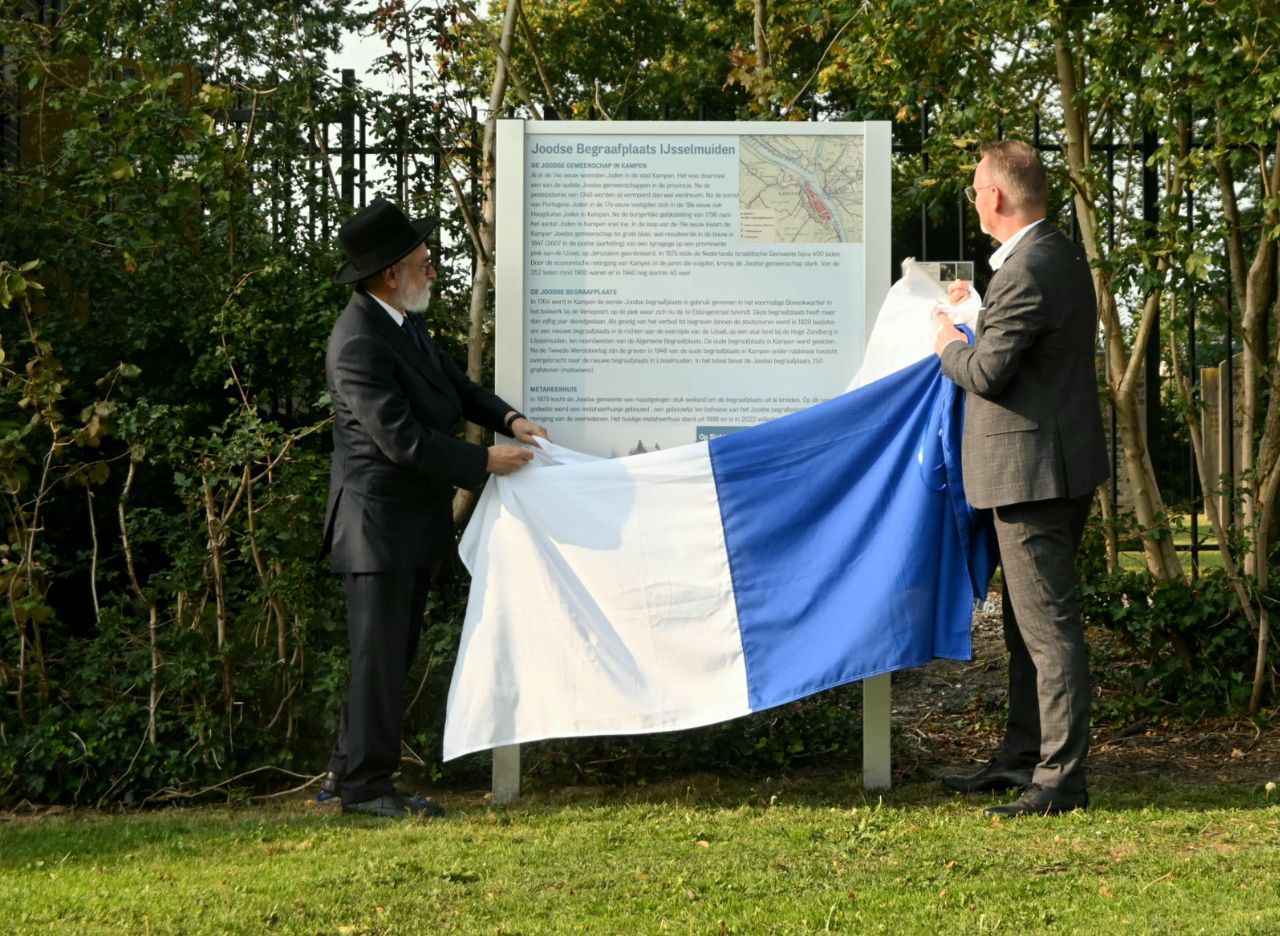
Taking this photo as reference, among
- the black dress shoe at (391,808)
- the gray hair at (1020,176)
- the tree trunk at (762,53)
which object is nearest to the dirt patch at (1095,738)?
the black dress shoe at (391,808)

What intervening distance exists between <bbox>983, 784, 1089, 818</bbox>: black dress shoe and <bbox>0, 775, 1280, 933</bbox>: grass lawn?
0.26 ft

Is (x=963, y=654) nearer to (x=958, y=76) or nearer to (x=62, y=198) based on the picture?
(x=958, y=76)

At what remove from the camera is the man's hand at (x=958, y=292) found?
5.30 meters

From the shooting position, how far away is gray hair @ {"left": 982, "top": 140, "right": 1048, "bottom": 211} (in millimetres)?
5047

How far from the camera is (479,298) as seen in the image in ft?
22.8

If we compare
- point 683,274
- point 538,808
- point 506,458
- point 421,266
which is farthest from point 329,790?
point 683,274

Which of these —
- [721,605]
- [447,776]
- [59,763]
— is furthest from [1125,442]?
[59,763]

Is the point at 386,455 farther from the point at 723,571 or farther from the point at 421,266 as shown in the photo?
the point at 723,571

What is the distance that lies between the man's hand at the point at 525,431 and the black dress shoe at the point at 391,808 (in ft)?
4.51

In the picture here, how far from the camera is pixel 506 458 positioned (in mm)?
5297

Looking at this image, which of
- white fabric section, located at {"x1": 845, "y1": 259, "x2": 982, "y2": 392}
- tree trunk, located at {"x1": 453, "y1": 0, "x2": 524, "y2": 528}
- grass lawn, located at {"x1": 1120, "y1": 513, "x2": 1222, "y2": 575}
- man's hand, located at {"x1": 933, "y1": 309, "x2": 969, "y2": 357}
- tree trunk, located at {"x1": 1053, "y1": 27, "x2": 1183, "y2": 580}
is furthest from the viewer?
grass lawn, located at {"x1": 1120, "y1": 513, "x2": 1222, "y2": 575}

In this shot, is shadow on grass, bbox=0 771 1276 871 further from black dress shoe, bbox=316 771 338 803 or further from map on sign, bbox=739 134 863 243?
map on sign, bbox=739 134 863 243

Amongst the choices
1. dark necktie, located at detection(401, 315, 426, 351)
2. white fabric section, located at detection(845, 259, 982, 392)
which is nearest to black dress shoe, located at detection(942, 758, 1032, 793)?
white fabric section, located at detection(845, 259, 982, 392)

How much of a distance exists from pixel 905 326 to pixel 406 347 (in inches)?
72.6
